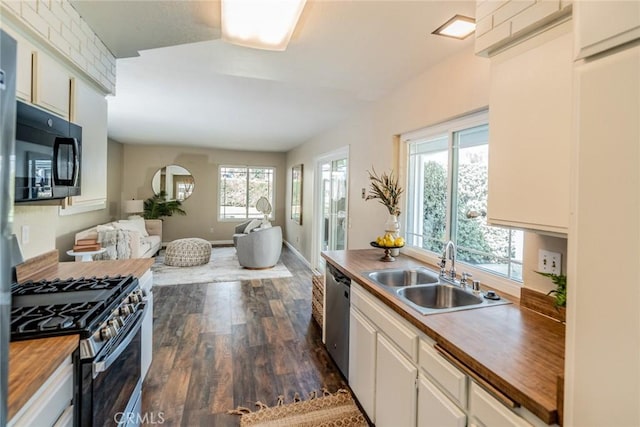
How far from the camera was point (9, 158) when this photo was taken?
72 cm

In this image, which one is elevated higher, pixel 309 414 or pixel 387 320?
pixel 387 320

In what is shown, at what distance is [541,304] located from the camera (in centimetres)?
A: 150

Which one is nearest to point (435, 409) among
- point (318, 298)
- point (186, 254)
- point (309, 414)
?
point (309, 414)

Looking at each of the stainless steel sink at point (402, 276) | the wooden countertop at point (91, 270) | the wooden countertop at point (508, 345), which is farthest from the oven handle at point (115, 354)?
the stainless steel sink at point (402, 276)

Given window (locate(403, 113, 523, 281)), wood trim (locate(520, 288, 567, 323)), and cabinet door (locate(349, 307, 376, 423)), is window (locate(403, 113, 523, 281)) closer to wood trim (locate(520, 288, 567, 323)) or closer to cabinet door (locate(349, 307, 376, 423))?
wood trim (locate(520, 288, 567, 323))

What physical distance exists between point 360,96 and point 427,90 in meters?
0.89

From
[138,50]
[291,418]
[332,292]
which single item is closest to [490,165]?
[332,292]

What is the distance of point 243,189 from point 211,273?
352 cm

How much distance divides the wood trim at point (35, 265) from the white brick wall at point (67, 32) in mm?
1206

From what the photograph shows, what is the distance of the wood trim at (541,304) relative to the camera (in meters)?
1.41

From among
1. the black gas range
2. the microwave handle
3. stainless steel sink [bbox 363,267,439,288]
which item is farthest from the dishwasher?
the microwave handle

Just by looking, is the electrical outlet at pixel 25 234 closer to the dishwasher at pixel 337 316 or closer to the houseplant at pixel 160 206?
the dishwasher at pixel 337 316

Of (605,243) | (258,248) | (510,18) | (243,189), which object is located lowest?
(258,248)

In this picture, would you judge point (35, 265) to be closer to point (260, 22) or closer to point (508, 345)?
point (260, 22)
